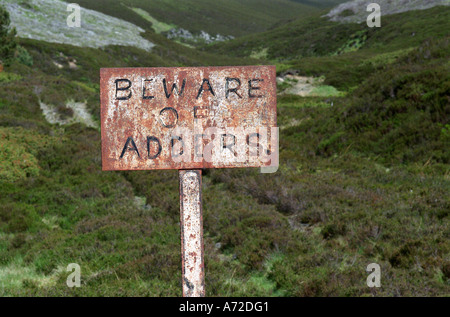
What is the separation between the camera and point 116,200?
926 cm

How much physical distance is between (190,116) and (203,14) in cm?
13855

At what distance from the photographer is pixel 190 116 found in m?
3.38

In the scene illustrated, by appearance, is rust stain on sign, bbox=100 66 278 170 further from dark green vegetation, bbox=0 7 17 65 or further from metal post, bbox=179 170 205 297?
dark green vegetation, bbox=0 7 17 65

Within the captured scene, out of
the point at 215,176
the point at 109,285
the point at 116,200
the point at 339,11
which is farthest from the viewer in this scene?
the point at 339,11

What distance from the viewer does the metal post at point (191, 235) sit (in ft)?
11.1

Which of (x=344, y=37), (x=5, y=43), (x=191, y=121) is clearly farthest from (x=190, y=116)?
(x=344, y=37)

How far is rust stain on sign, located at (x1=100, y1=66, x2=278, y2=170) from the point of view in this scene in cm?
334

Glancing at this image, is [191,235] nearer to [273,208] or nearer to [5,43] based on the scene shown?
[273,208]

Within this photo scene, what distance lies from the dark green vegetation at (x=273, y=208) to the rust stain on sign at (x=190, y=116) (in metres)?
2.02

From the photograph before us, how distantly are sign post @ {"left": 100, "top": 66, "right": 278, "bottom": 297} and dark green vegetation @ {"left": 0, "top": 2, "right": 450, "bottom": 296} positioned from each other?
1.93 metres

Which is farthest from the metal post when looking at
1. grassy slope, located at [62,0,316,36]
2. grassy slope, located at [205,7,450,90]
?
grassy slope, located at [62,0,316,36]
